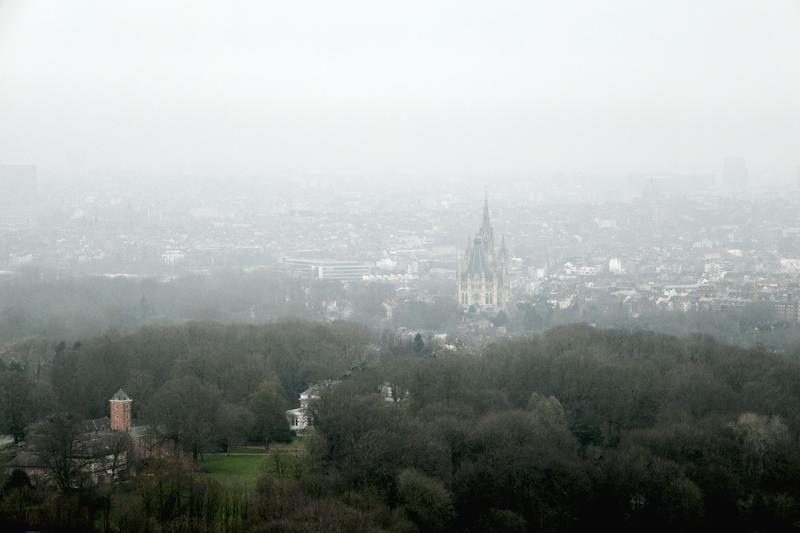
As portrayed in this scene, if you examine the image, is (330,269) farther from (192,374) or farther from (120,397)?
(120,397)

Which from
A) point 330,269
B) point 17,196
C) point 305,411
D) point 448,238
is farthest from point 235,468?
point 448,238

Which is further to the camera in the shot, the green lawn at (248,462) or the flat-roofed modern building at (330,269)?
the flat-roofed modern building at (330,269)

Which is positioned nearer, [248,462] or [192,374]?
[248,462]

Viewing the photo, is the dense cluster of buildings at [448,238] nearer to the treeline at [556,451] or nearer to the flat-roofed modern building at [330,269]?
the flat-roofed modern building at [330,269]

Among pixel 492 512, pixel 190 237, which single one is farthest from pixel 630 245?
pixel 492 512

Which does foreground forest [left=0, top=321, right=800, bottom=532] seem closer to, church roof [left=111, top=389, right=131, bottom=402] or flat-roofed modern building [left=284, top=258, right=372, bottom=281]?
church roof [left=111, top=389, right=131, bottom=402]

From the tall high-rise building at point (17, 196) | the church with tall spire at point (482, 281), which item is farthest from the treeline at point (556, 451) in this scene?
the tall high-rise building at point (17, 196)
